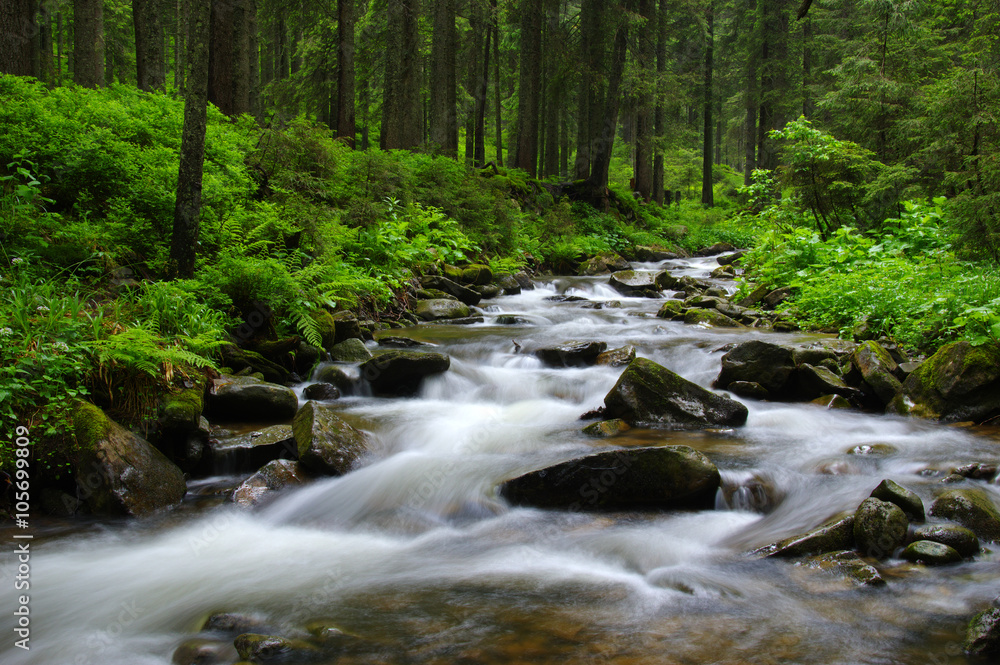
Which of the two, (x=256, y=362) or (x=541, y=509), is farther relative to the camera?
(x=256, y=362)

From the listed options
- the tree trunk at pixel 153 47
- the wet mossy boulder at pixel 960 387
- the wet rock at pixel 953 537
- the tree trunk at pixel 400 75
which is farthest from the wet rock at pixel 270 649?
the tree trunk at pixel 400 75

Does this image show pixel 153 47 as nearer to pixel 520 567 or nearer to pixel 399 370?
pixel 399 370

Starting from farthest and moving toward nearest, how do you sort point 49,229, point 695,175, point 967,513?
point 695,175
point 49,229
point 967,513

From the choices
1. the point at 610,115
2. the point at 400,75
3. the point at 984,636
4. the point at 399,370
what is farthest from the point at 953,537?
the point at 610,115

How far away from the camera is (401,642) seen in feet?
11.3

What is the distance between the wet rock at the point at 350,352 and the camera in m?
8.26

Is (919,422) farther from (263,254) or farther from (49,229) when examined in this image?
(49,229)

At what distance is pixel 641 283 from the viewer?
1579cm

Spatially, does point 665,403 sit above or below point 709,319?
below

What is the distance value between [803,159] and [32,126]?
13542mm

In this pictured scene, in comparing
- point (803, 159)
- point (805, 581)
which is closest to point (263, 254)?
point (805, 581)

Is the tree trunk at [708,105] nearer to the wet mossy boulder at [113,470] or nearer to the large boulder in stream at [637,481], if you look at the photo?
the large boulder in stream at [637,481]

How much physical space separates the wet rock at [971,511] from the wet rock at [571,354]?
488 centimetres

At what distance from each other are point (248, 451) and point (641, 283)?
11.9 m
